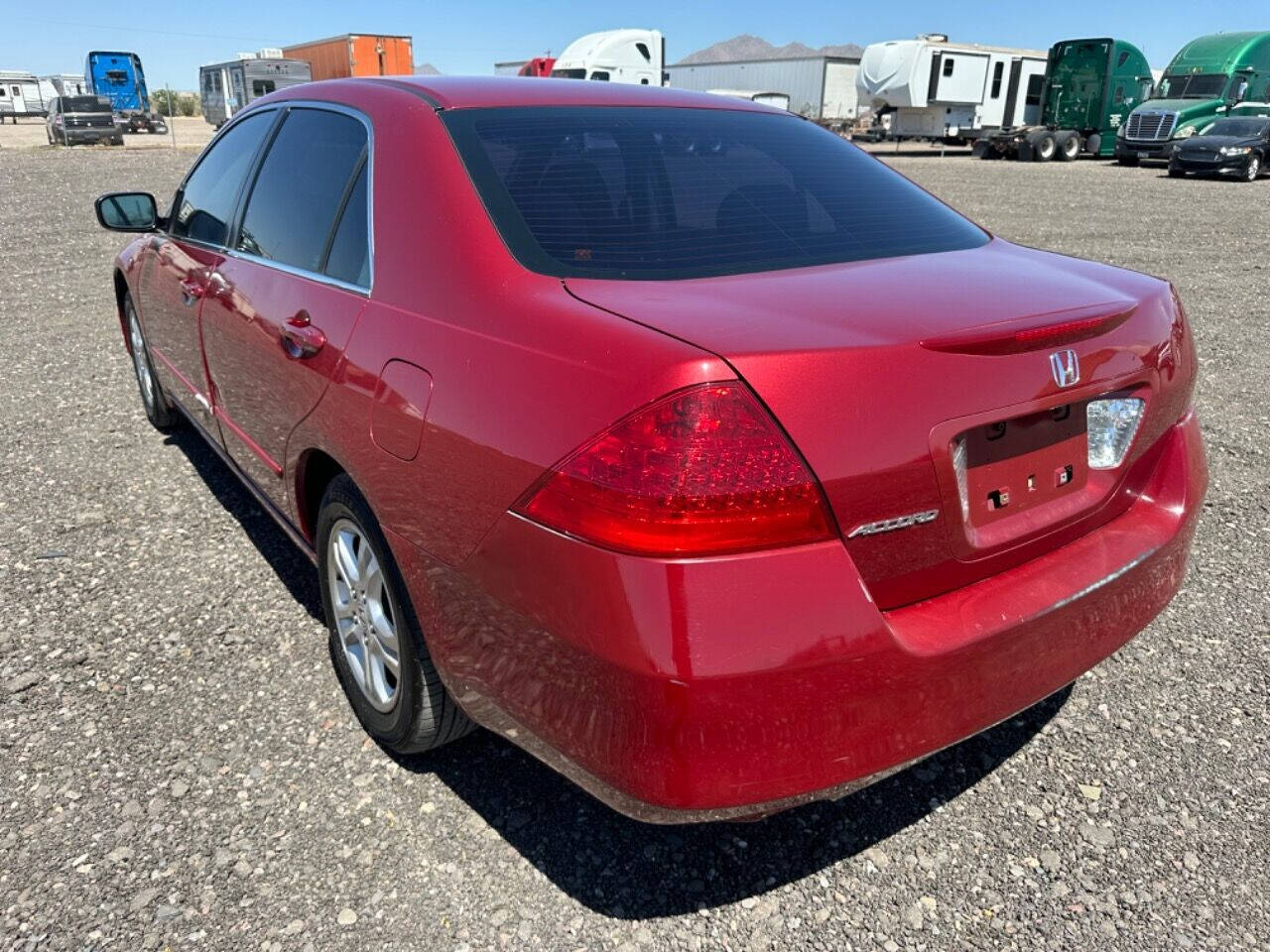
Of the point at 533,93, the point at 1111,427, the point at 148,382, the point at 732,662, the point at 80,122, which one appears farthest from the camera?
the point at 80,122

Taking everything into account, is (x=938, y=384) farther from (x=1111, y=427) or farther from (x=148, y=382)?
(x=148, y=382)

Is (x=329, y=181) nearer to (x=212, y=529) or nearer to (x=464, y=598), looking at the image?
(x=464, y=598)

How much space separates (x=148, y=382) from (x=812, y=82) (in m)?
44.5

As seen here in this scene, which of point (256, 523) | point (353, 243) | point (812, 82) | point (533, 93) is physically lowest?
point (256, 523)

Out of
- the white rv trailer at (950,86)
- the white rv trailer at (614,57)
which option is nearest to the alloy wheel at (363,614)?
the white rv trailer at (614,57)

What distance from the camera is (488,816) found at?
7.73 ft

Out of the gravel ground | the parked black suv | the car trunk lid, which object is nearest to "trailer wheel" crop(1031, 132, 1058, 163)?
the gravel ground

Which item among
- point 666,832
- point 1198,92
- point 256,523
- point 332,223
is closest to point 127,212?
point 256,523

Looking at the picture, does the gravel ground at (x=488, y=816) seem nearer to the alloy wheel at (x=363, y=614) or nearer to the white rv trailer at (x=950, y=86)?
the alloy wheel at (x=363, y=614)

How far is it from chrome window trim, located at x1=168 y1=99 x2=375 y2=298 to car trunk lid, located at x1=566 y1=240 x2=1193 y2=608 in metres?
0.70

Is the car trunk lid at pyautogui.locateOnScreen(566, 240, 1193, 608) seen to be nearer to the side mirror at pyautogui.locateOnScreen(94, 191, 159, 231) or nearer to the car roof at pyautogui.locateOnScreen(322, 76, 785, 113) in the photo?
the car roof at pyautogui.locateOnScreen(322, 76, 785, 113)

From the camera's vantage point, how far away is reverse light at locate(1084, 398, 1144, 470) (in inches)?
80.1

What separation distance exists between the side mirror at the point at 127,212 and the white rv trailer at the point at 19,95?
61236 millimetres

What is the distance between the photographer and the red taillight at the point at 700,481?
5.06ft
